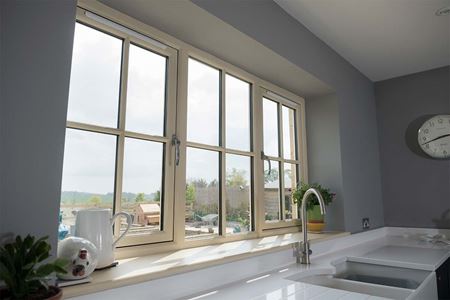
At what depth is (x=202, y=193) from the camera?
1788 mm

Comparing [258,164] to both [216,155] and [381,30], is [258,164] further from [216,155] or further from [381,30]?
[381,30]

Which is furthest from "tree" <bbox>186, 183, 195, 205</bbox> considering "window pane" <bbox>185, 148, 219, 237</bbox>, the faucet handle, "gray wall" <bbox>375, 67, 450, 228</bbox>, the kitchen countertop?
"gray wall" <bbox>375, 67, 450, 228</bbox>

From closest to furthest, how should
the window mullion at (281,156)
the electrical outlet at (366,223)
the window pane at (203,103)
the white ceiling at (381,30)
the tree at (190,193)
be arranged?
1. the tree at (190,193)
2. the window pane at (203,103)
3. the white ceiling at (381,30)
4. the window mullion at (281,156)
5. the electrical outlet at (366,223)

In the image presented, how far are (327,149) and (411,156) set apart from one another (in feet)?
3.38

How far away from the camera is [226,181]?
6.40 ft

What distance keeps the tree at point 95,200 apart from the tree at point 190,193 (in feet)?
1.58

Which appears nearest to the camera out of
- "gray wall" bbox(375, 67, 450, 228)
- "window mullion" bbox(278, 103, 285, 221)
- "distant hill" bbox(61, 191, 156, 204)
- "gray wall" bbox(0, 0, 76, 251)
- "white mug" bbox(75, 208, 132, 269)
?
"gray wall" bbox(0, 0, 76, 251)

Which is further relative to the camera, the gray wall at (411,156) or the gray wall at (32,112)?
the gray wall at (411,156)

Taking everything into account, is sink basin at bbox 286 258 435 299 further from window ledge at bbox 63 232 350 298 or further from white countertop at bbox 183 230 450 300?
window ledge at bbox 63 232 350 298

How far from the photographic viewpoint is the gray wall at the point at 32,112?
834mm

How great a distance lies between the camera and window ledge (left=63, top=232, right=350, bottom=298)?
987 millimetres

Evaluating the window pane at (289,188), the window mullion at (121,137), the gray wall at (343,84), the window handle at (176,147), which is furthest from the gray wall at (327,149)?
the window mullion at (121,137)

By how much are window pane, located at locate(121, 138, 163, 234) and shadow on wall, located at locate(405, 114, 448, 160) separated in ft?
8.24

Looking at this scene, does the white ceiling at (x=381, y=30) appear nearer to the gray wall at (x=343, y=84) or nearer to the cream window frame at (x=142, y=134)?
the gray wall at (x=343, y=84)
